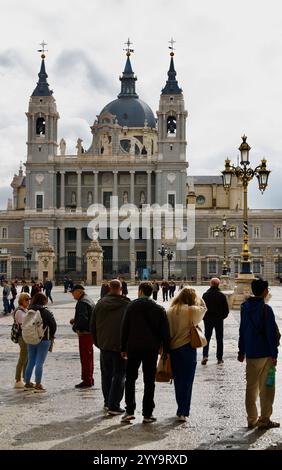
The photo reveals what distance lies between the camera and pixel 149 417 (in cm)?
970

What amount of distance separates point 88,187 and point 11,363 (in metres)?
84.9

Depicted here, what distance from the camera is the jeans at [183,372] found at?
9.95 metres

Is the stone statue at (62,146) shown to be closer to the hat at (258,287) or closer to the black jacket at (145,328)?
the black jacket at (145,328)

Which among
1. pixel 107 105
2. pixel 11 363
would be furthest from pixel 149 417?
pixel 107 105

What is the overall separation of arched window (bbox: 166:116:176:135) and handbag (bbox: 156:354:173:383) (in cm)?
8852

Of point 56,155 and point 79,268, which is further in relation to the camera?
point 56,155

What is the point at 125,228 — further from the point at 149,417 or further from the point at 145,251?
the point at 149,417

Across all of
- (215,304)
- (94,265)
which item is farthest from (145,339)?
(94,265)

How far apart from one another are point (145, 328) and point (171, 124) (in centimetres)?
8937

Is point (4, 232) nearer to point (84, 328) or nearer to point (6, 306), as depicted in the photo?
point (6, 306)

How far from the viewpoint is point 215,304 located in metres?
15.4

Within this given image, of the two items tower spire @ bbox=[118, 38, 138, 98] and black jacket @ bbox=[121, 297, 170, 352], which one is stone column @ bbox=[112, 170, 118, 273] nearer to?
tower spire @ bbox=[118, 38, 138, 98]

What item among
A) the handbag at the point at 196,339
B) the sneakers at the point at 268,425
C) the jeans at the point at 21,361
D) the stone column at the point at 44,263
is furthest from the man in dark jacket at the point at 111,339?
the stone column at the point at 44,263

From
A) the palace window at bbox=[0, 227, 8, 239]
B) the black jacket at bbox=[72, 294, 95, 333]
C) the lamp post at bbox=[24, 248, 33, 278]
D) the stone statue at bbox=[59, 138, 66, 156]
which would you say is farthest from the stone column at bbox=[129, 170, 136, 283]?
the black jacket at bbox=[72, 294, 95, 333]
